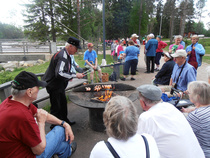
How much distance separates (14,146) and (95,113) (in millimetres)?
1888

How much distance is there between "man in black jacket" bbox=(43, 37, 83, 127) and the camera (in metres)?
2.91

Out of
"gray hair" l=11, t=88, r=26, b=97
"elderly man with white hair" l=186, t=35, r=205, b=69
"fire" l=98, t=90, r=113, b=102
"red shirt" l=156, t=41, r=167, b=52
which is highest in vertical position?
"red shirt" l=156, t=41, r=167, b=52

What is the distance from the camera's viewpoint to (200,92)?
1.91 meters

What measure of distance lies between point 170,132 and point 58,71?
7.37 ft

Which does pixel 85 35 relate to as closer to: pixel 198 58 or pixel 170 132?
pixel 198 58

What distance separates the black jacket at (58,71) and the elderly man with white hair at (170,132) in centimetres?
193

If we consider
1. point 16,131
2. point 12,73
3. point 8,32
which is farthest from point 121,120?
point 8,32

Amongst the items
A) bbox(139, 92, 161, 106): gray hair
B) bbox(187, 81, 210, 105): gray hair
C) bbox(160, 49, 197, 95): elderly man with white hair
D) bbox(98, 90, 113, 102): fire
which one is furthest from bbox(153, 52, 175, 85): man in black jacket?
bbox(139, 92, 161, 106): gray hair

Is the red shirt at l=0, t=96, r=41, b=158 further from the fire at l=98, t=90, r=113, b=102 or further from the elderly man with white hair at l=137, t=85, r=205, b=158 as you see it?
the fire at l=98, t=90, r=113, b=102

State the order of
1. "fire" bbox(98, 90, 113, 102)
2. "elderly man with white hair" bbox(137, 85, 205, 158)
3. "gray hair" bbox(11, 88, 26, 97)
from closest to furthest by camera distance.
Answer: "elderly man with white hair" bbox(137, 85, 205, 158)
"gray hair" bbox(11, 88, 26, 97)
"fire" bbox(98, 90, 113, 102)

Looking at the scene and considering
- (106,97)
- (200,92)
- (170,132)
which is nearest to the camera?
(170,132)

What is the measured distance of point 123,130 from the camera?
1.13 m

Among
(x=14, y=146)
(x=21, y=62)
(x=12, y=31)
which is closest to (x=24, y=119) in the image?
(x=14, y=146)

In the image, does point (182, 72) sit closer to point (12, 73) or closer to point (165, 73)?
point (165, 73)
